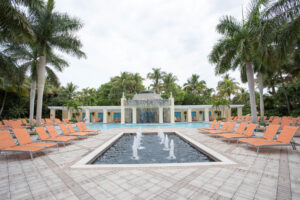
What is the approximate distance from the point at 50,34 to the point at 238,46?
1407cm

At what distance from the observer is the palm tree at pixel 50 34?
431 inches

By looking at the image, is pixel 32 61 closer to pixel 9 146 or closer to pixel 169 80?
pixel 9 146

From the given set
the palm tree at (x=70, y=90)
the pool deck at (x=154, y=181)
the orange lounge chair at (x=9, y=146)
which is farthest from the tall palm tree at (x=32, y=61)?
the palm tree at (x=70, y=90)

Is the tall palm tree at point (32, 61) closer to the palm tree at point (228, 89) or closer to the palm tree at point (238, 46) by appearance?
the palm tree at point (238, 46)

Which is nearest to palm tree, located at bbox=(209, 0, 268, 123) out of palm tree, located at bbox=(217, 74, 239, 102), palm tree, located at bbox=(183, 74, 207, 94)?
palm tree, located at bbox=(217, 74, 239, 102)

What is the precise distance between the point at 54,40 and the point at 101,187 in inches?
489

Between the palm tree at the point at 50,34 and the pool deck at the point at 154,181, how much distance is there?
825 cm

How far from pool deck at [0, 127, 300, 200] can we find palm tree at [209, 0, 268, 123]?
831cm

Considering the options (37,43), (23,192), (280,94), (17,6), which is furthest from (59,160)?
(280,94)

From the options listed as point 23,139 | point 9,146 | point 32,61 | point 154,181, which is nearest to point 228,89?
point 32,61

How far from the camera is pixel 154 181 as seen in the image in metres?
3.39

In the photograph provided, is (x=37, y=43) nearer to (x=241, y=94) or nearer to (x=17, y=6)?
(x=17, y=6)

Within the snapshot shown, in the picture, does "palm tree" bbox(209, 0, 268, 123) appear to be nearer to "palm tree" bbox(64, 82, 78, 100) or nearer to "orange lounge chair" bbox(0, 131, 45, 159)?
"orange lounge chair" bbox(0, 131, 45, 159)

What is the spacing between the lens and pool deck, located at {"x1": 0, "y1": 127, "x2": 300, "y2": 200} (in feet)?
9.28
